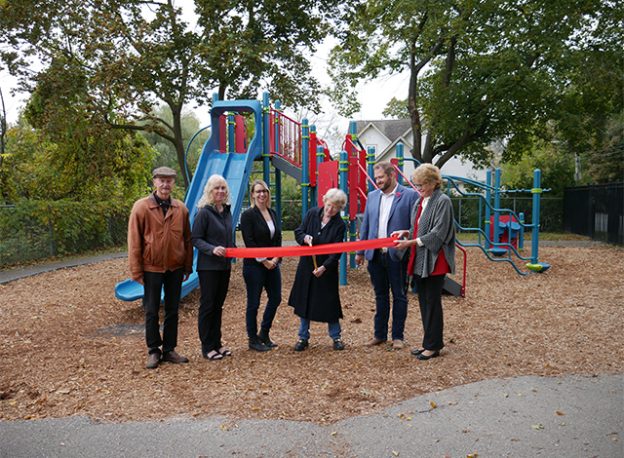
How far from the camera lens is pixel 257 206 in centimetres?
501

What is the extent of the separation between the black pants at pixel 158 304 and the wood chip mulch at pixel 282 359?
0.85 ft

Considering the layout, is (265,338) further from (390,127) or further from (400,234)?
(390,127)

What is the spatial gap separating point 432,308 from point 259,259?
165 cm

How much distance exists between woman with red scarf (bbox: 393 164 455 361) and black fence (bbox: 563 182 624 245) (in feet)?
46.9

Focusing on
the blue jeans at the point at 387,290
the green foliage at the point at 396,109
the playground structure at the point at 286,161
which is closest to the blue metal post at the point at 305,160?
the playground structure at the point at 286,161

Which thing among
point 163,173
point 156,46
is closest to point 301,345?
point 163,173

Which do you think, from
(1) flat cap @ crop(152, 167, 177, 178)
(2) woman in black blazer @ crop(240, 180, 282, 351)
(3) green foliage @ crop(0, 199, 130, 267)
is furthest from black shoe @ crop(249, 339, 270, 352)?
(3) green foliage @ crop(0, 199, 130, 267)

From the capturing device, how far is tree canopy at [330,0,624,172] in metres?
18.5

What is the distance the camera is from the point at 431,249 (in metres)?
4.54

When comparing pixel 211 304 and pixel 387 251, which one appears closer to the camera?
pixel 211 304

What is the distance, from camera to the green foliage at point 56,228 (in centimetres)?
1253

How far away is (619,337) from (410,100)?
58.7ft

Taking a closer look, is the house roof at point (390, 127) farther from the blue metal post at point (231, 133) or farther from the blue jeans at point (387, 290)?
→ the blue jeans at point (387, 290)

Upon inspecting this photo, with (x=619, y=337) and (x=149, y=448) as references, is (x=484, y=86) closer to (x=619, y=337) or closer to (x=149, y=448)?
(x=619, y=337)
